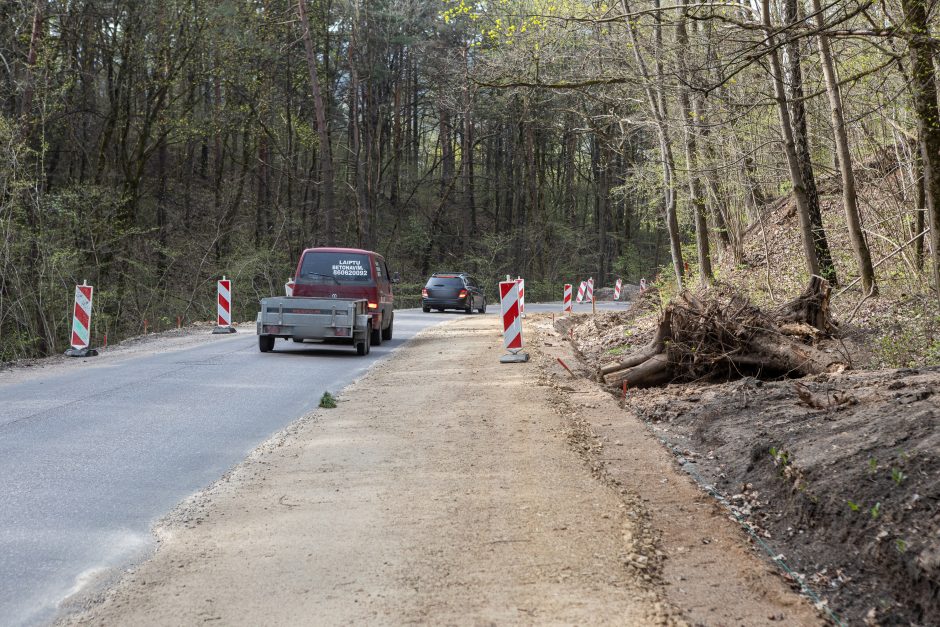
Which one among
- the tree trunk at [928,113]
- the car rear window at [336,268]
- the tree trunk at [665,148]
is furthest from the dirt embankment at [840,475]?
the car rear window at [336,268]

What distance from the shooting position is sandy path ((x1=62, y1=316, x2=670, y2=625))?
3.98 meters

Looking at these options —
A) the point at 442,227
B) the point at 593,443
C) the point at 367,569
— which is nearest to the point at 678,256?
the point at 593,443

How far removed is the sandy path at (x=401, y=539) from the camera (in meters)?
3.98

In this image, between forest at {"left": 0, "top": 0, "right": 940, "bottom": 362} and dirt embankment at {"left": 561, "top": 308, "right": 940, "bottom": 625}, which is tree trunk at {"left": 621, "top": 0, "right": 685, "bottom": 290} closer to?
forest at {"left": 0, "top": 0, "right": 940, "bottom": 362}

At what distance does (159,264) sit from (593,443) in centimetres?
2715

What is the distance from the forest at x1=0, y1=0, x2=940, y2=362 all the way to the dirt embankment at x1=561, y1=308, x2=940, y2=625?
2.83 metres

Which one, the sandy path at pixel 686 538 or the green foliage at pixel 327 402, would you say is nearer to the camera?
the sandy path at pixel 686 538

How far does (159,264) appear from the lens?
1251 inches

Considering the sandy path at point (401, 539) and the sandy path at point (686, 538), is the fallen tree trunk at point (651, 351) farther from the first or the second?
the sandy path at point (401, 539)

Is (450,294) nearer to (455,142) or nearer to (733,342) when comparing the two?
(733,342)

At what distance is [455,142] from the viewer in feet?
178

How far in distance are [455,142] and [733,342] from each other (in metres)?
44.8

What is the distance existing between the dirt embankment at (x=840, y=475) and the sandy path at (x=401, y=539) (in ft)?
3.47

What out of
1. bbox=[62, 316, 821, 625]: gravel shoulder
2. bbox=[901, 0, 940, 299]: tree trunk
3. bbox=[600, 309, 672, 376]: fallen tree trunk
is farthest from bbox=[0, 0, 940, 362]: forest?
bbox=[62, 316, 821, 625]: gravel shoulder
